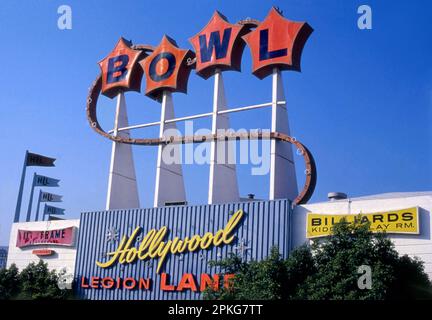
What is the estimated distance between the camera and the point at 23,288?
31.6 m

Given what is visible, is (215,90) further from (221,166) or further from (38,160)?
(38,160)

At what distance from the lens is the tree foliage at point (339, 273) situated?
18.3 metres

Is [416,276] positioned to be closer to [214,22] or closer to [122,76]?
[214,22]

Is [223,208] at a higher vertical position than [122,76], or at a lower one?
lower

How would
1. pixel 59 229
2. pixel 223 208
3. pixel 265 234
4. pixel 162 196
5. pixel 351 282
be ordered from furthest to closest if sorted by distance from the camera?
pixel 59 229 < pixel 162 196 < pixel 223 208 < pixel 265 234 < pixel 351 282

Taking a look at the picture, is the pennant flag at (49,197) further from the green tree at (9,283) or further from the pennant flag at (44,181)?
the green tree at (9,283)

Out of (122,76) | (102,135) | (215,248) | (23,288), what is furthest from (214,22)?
(23,288)

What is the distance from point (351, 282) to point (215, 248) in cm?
923

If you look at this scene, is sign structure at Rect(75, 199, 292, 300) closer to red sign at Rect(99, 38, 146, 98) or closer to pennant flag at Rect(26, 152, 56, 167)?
red sign at Rect(99, 38, 146, 98)

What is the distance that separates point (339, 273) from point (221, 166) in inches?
463

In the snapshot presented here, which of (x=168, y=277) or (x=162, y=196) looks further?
(x=162, y=196)

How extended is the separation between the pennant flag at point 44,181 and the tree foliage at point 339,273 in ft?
91.0
